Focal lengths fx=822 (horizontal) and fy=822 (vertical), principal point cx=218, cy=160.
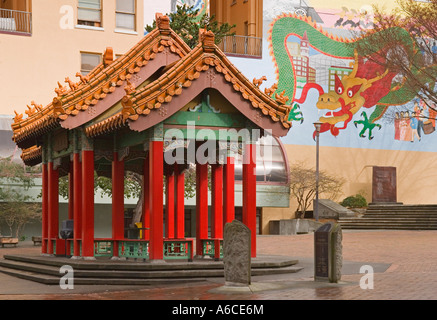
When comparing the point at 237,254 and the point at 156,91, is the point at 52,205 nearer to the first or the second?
the point at 156,91

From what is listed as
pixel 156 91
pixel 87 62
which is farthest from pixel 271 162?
pixel 156 91

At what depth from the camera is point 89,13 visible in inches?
1853

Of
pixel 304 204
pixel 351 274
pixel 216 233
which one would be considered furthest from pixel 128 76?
pixel 304 204

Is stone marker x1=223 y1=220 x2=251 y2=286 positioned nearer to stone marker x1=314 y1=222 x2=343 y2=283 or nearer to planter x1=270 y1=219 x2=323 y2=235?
stone marker x1=314 y1=222 x2=343 y2=283

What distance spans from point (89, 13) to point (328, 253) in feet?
110

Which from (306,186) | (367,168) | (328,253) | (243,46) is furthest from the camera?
(367,168)

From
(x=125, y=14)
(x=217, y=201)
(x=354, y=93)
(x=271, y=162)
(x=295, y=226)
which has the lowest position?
(x=295, y=226)

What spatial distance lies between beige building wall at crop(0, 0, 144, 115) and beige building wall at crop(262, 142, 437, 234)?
15.2m

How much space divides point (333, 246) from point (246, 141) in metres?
4.77

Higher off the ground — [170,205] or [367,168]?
[367,168]

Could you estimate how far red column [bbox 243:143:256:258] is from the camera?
797 inches

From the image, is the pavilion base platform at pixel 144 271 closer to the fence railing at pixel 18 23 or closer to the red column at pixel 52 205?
the red column at pixel 52 205
